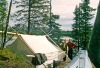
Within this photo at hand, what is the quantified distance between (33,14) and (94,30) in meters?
36.7

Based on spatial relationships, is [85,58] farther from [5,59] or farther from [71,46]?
[71,46]

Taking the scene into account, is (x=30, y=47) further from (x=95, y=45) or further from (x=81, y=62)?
(x=81, y=62)

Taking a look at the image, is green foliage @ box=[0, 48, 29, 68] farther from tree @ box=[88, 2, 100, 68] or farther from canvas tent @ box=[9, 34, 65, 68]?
tree @ box=[88, 2, 100, 68]

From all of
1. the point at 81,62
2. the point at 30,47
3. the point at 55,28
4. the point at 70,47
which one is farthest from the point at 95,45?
the point at 55,28

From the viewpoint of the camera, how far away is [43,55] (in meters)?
13.2

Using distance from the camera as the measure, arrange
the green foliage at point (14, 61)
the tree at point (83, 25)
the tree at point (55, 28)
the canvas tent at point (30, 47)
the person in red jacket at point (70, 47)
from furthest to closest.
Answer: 1. the tree at point (55, 28)
2. the tree at point (83, 25)
3. the person in red jacket at point (70, 47)
4. the canvas tent at point (30, 47)
5. the green foliage at point (14, 61)

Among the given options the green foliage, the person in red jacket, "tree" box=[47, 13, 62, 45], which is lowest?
"tree" box=[47, 13, 62, 45]

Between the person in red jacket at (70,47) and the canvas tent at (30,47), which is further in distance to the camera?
the person in red jacket at (70,47)

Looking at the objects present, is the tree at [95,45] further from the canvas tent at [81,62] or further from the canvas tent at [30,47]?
the canvas tent at [30,47]

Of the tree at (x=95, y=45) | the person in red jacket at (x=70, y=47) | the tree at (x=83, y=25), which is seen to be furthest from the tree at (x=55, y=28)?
the tree at (x=95, y=45)

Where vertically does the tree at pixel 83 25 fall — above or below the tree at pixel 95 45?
below

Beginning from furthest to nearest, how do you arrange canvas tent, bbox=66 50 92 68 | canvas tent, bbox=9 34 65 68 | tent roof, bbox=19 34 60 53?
1. tent roof, bbox=19 34 60 53
2. canvas tent, bbox=9 34 65 68
3. canvas tent, bbox=66 50 92 68

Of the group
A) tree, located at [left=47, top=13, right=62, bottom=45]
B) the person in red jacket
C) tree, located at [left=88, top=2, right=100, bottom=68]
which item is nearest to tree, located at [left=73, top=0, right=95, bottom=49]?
tree, located at [left=47, top=13, right=62, bottom=45]

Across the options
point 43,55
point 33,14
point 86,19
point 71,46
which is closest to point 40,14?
point 33,14
